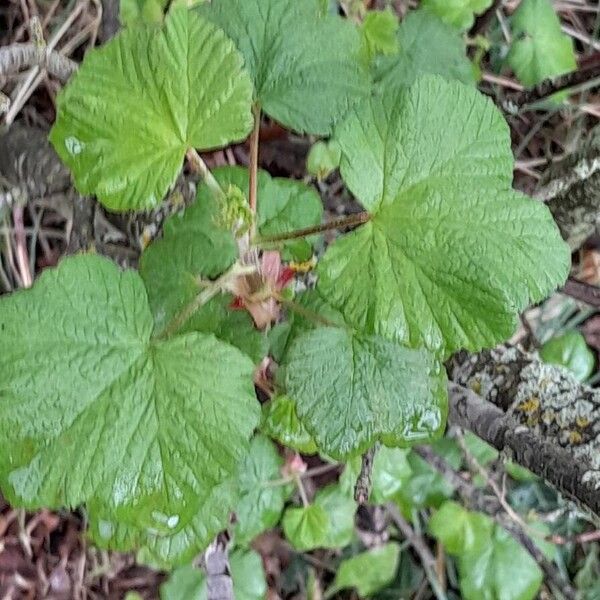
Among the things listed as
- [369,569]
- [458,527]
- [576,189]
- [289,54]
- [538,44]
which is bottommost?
[369,569]

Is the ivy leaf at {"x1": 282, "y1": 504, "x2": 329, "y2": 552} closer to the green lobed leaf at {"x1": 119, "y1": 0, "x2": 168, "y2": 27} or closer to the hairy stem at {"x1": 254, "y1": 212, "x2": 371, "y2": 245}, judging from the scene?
the hairy stem at {"x1": 254, "y1": 212, "x2": 371, "y2": 245}

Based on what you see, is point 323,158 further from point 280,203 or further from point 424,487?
point 424,487

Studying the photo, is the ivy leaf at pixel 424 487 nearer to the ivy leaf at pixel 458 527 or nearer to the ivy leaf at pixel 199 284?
the ivy leaf at pixel 458 527

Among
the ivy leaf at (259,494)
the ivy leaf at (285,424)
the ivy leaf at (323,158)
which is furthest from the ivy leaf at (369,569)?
the ivy leaf at (323,158)

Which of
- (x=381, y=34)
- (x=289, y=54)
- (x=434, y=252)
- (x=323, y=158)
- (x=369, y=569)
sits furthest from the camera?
(x=369, y=569)

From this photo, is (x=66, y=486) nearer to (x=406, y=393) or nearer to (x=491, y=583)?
(x=406, y=393)

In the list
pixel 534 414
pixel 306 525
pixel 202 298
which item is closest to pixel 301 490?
pixel 306 525
